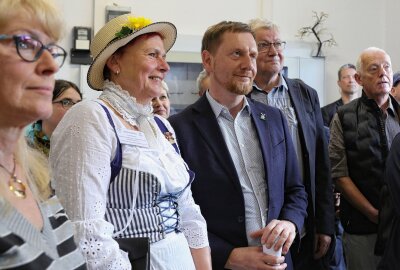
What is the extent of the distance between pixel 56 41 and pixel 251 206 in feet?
4.22

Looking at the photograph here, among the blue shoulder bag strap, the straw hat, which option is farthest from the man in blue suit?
the blue shoulder bag strap

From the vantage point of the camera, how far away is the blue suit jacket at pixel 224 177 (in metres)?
2.26

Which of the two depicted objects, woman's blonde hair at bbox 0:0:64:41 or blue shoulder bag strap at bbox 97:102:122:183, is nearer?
woman's blonde hair at bbox 0:0:64:41

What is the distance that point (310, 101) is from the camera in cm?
287

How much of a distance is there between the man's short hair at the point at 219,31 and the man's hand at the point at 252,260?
916 millimetres

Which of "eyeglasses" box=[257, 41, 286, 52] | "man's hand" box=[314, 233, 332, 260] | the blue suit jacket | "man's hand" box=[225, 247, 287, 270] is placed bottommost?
"man's hand" box=[314, 233, 332, 260]

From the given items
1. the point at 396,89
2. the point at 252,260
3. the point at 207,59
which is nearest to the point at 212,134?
the point at 207,59

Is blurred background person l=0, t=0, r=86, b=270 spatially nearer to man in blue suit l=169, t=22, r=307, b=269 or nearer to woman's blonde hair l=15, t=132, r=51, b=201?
woman's blonde hair l=15, t=132, r=51, b=201

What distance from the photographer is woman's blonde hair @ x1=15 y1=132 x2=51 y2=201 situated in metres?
1.25

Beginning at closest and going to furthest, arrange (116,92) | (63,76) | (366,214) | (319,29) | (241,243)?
(116,92), (241,243), (366,214), (63,76), (319,29)

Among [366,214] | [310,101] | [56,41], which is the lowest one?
[366,214]

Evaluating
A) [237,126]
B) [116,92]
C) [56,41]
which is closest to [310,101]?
[237,126]

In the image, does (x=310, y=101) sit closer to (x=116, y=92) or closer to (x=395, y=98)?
(x=395, y=98)

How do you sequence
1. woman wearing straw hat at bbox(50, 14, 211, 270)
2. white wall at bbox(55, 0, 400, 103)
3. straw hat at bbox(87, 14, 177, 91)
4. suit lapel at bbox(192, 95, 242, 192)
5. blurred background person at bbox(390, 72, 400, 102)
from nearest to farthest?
woman wearing straw hat at bbox(50, 14, 211, 270) < straw hat at bbox(87, 14, 177, 91) < suit lapel at bbox(192, 95, 242, 192) < blurred background person at bbox(390, 72, 400, 102) < white wall at bbox(55, 0, 400, 103)
